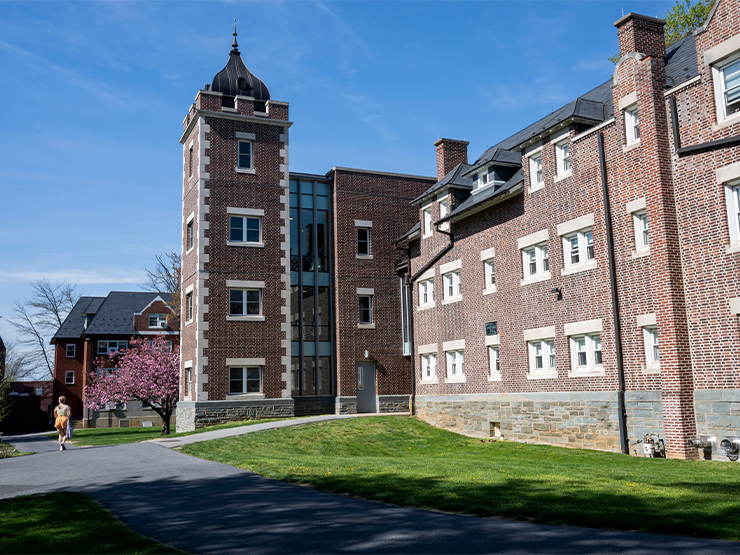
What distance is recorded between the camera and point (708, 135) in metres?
16.2

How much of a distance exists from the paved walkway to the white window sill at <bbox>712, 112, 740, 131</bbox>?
11.7 meters

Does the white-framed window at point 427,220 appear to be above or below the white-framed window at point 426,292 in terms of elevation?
above

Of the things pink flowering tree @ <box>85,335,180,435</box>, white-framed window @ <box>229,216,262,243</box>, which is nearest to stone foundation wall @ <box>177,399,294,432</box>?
white-framed window @ <box>229,216,262,243</box>

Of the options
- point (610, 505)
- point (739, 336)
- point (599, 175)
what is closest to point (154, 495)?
point (610, 505)

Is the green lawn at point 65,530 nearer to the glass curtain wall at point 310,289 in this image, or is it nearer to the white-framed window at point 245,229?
the white-framed window at point 245,229

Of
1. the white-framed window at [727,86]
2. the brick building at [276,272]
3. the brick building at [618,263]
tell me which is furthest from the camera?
the brick building at [276,272]

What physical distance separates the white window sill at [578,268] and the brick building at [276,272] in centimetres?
1395

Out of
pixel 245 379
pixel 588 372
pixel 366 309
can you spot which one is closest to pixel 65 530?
pixel 588 372

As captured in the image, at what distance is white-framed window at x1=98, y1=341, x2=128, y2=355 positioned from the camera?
56.9m

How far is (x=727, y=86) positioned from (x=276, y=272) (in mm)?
20450

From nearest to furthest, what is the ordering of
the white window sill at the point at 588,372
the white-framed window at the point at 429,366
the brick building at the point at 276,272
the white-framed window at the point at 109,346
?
the white window sill at the point at 588,372
the white-framed window at the point at 429,366
the brick building at the point at 276,272
the white-framed window at the point at 109,346

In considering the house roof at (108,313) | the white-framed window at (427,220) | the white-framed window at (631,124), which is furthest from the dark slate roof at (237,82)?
the house roof at (108,313)

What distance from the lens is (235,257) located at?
1195 inches

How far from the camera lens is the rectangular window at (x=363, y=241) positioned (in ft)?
111
